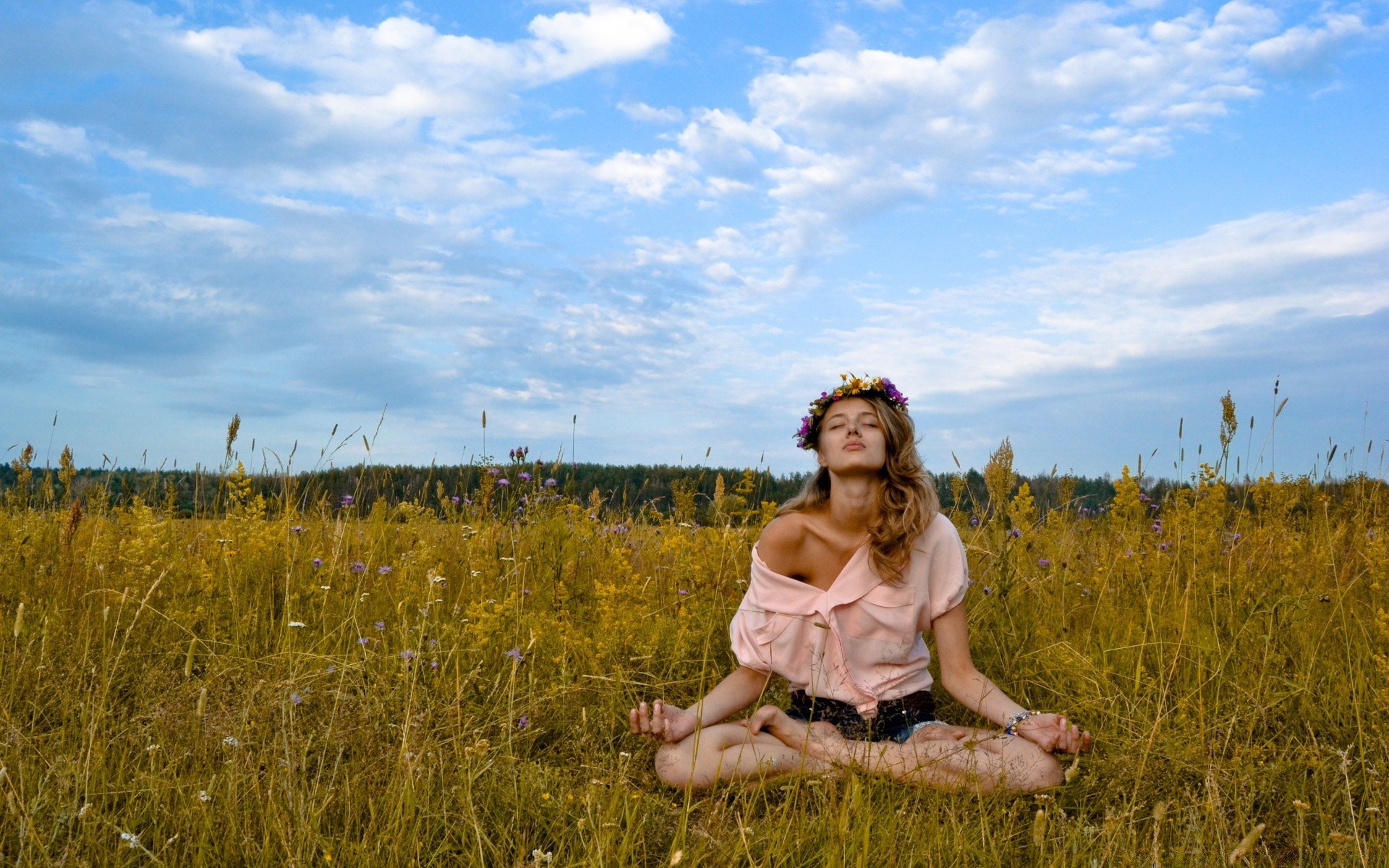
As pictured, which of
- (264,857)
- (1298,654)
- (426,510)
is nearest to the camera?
(264,857)

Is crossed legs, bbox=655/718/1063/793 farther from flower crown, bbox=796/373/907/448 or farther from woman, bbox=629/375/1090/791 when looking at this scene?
flower crown, bbox=796/373/907/448

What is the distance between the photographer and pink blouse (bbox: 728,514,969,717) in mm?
3594

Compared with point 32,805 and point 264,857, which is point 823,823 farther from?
point 32,805

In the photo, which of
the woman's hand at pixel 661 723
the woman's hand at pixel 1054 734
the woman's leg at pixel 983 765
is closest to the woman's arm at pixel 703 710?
the woman's hand at pixel 661 723

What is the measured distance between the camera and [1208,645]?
12.9 ft

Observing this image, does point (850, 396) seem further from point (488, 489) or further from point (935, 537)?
point (488, 489)

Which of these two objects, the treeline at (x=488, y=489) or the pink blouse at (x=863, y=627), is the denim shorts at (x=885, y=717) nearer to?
the pink blouse at (x=863, y=627)

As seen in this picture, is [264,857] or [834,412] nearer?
[264,857]

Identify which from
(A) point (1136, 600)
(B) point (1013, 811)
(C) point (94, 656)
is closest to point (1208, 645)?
(A) point (1136, 600)

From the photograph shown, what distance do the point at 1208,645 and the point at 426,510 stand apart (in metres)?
4.44

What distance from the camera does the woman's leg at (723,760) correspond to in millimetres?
3148

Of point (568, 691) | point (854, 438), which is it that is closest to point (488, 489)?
point (568, 691)

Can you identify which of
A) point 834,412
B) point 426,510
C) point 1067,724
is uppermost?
point 834,412

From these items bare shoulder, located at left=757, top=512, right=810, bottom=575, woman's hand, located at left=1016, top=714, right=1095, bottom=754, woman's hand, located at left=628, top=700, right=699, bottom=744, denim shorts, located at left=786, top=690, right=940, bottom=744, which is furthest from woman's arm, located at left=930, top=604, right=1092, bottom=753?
woman's hand, located at left=628, top=700, right=699, bottom=744
